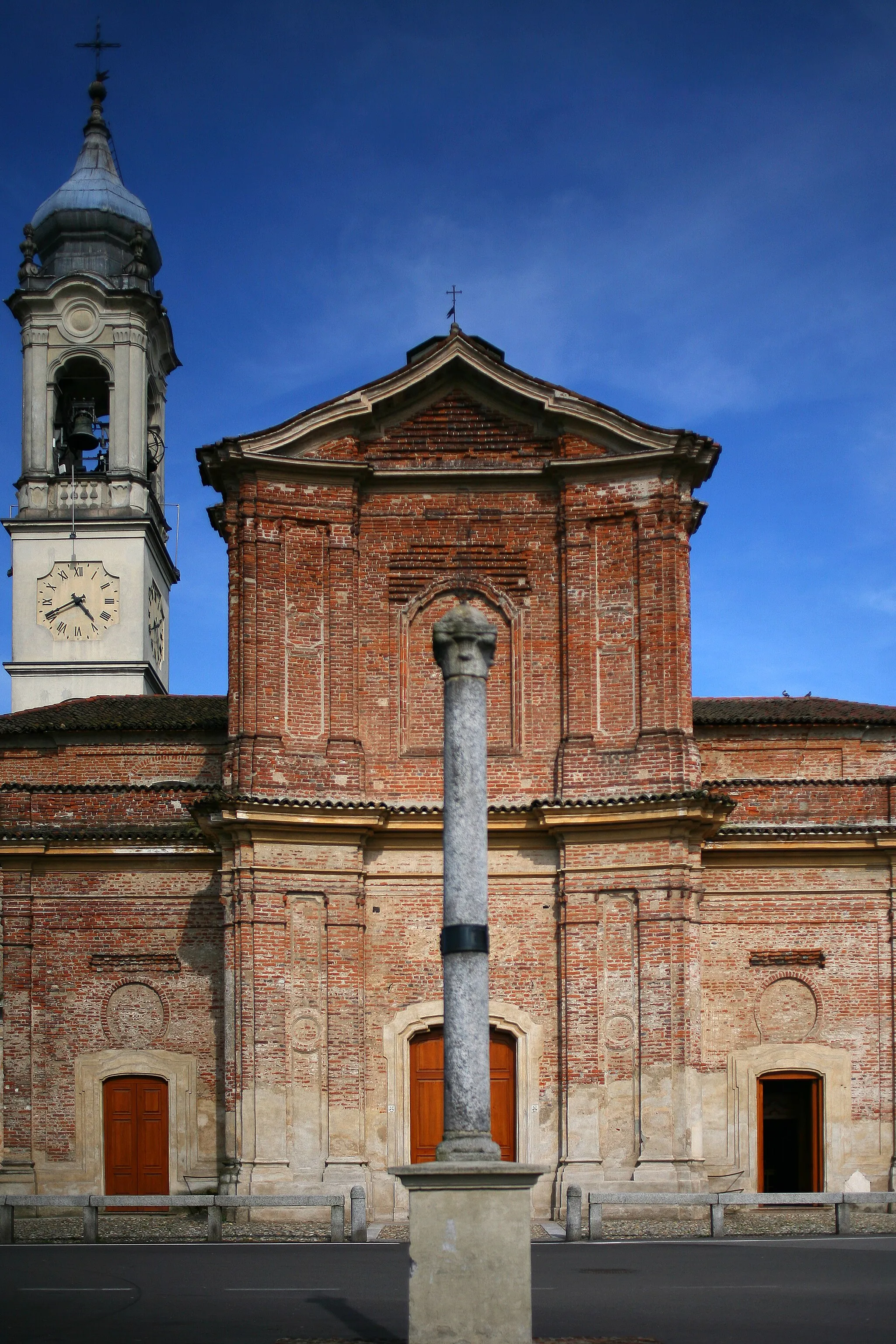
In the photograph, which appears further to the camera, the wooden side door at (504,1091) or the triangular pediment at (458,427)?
the triangular pediment at (458,427)

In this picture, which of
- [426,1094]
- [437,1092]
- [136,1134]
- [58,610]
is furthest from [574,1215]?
[58,610]

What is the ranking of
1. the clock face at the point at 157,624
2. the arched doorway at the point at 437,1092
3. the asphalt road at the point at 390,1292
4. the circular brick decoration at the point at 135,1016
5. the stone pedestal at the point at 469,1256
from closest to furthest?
the stone pedestal at the point at 469,1256
the asphalt road at the point at 390,1292
the arched doorway at the point at 437,1092
the circular brick decoration at the point at 135,1016
the clock face at the point at 157,624

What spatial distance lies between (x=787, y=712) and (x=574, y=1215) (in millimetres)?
10145

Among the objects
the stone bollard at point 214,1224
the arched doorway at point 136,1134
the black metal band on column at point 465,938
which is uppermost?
the black metal band on column at point 465,938

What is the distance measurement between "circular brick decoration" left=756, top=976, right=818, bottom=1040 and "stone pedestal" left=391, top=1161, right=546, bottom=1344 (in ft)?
42.7

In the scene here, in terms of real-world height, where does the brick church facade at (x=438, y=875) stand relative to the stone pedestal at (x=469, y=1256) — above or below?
above

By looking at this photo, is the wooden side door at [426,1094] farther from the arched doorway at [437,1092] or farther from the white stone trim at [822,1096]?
the white stone trim at [822,1096]

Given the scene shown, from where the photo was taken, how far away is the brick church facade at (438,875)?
23219 mm

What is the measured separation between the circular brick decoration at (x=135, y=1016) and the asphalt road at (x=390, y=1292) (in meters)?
4.73

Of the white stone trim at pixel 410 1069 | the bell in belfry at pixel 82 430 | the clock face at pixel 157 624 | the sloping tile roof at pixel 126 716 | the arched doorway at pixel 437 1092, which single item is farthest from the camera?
the clock face at pixel 157 624

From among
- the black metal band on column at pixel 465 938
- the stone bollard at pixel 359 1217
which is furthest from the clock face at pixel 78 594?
the black metal band on column at pixel 465 938

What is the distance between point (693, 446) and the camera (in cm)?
2425

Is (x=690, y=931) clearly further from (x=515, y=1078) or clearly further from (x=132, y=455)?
(x=132, y=455)

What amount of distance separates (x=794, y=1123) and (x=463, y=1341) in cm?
1393
